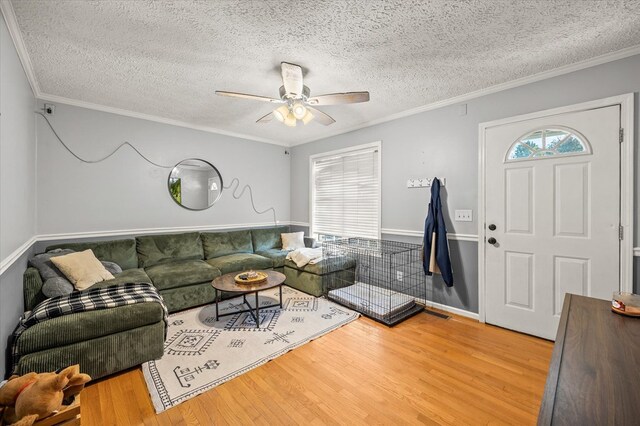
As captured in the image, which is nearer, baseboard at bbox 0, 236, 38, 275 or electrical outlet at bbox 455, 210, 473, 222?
baseboard at bbox 0, 236, 38, 275

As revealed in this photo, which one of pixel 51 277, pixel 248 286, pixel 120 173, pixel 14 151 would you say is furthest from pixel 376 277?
pixel 14 151

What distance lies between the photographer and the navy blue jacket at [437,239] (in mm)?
3156

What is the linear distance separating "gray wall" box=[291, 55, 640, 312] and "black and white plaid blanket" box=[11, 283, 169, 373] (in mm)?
3013

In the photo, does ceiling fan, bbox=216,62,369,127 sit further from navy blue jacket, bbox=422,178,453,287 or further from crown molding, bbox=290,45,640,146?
navy blue jacket, bbox=422,178,453,287

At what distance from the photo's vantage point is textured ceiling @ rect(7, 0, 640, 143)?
69.7 inches

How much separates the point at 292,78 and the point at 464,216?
239 centimetres

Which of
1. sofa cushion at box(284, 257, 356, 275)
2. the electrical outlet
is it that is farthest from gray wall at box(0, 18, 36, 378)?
the electrical outlet

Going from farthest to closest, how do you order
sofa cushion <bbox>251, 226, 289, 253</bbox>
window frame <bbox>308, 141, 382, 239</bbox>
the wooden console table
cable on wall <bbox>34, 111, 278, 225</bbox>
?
sofa cushion <bbox>251, 226, 289, 253</bbox>, window frame <bbox>308, 141, 382, 239</bbox>, cable on wall <bbox>34, 111, 278, 225</bbox>, the wooden console table

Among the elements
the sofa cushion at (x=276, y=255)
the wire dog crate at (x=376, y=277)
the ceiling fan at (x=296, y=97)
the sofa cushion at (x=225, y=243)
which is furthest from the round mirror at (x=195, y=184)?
the ceiling fan at (x=296, y=97)

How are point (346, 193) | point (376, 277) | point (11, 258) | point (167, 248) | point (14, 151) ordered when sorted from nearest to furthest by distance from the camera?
point (11, 258) < point (14, 151) < point (167, 248) < point (376, 277) < point (346, 193)

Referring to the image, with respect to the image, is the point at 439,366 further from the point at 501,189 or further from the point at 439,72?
the point at 439,72

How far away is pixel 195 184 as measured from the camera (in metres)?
4.33

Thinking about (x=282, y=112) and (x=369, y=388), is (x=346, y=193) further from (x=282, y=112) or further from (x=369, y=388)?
(x=369, y=388)

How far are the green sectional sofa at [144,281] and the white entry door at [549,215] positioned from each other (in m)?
2.05
